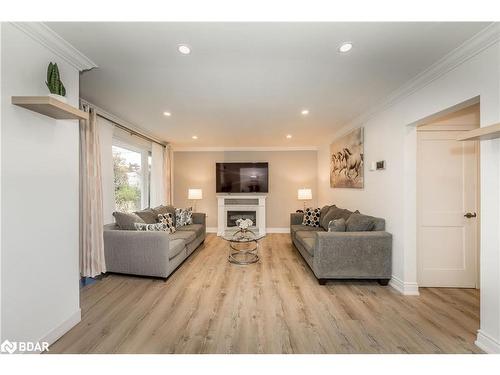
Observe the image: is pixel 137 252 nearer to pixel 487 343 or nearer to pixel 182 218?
pixel 182 218

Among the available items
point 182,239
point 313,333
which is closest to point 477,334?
point 313,333

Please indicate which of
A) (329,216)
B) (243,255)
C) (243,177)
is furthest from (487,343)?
(243,177)

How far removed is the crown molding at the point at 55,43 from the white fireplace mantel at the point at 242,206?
442 cm

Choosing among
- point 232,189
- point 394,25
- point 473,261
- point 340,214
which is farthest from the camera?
point 232,189

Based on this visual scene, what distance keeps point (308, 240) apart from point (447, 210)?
6.11ft

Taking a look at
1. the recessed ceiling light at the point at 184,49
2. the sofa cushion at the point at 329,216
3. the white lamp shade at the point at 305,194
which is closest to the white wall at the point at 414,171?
the sofa cushion at the point at 329,216

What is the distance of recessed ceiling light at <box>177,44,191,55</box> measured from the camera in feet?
5.97

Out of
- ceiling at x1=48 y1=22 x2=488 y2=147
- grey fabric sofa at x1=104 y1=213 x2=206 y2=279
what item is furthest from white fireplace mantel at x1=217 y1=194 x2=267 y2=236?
ceiling at x1=48 y1=22 x2=488 y2=147

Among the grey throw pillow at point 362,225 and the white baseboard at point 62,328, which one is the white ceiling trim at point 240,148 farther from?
the white baseboard at point 62,328

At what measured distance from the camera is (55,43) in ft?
5.75

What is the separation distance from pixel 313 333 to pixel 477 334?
4.52 feet

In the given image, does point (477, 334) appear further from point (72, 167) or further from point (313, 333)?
point (72, 167)

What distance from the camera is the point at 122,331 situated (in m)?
2.00
